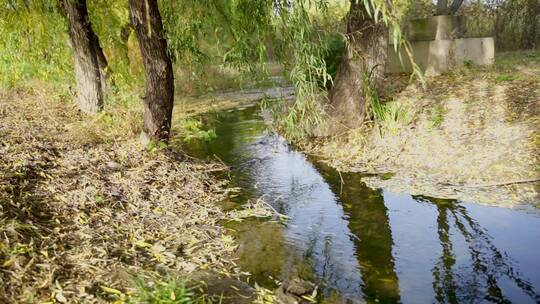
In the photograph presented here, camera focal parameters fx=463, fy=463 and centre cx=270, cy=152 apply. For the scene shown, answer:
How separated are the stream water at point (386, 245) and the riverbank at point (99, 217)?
559mm

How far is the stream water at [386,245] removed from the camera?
3.81 metres

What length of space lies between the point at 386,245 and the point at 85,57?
7.38m

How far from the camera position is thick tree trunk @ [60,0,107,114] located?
8984 mm

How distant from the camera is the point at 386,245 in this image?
183 inches

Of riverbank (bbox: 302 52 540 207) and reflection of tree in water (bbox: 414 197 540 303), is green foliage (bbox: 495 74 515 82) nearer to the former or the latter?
riverbank (bbox: 302 52 540 207)

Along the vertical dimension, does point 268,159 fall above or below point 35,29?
below

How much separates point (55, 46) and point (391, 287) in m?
8.66

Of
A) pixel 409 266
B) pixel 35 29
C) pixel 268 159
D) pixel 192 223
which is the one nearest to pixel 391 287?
pixel 409 266

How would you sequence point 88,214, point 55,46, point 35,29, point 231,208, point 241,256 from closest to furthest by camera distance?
point 241,256 → point 88,214 → point 231,208 → point 35,29 → point 55,46

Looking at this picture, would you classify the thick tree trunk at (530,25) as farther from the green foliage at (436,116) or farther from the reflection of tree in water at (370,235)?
the reflection of tree in water at (370,235)

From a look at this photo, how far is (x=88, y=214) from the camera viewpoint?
481 centimetres

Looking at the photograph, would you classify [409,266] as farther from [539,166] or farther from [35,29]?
[35,29]

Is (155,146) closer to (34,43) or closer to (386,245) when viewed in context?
(386,245)

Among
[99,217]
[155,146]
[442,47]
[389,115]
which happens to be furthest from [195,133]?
[442,47]
